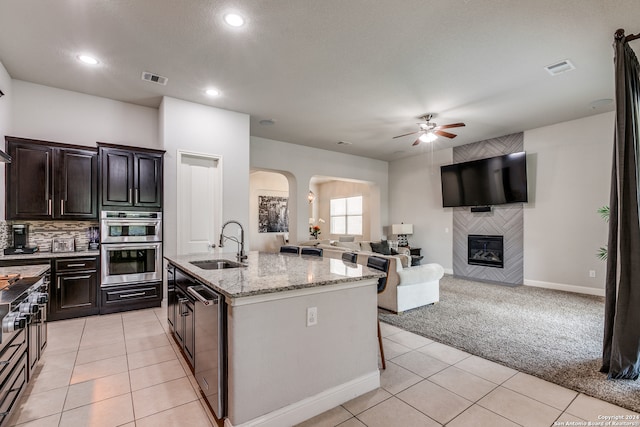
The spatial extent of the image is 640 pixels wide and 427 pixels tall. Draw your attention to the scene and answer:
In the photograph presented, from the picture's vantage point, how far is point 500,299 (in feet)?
16.8

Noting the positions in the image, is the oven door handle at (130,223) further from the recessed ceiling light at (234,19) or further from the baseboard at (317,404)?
the baseboard at (317,404)

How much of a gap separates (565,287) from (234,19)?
694cm

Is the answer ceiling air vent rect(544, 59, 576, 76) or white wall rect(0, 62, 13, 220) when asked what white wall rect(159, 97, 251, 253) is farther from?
ceiling air vent rect(544, 59, 576, 76)

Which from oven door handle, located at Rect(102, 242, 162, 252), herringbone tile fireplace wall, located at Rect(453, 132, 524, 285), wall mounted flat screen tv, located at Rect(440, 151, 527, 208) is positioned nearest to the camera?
oven door handle, located at Rect(102, 242, 162, 252)

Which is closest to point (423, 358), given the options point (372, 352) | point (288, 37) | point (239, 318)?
point (372, 352)

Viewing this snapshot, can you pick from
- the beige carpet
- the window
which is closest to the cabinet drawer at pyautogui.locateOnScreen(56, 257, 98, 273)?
the beige carpet

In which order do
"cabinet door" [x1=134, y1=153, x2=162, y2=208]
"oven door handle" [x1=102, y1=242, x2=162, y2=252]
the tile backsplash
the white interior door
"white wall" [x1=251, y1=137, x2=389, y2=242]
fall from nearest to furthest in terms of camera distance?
1. the tile backsplash
2. "oven door handle" [x1=102, y1=242, x2=162, y2=252]
3. "cabinet door" [x1=134, y1=153, x2=162, y2=208]
4. the white interior door
5. "white wall" [x1=251, y1=137, x2=389, y2=242]

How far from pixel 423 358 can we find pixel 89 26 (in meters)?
4.60

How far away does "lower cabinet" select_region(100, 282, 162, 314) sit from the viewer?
4129 mm

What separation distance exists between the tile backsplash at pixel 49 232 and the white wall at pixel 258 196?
517 centimetres

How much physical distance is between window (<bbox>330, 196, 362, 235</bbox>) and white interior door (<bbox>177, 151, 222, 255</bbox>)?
663cm

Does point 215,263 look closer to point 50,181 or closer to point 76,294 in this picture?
point 76,294

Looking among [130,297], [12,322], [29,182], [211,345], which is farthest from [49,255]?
[211,345]

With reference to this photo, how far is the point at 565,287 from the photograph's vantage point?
5.68 meters
